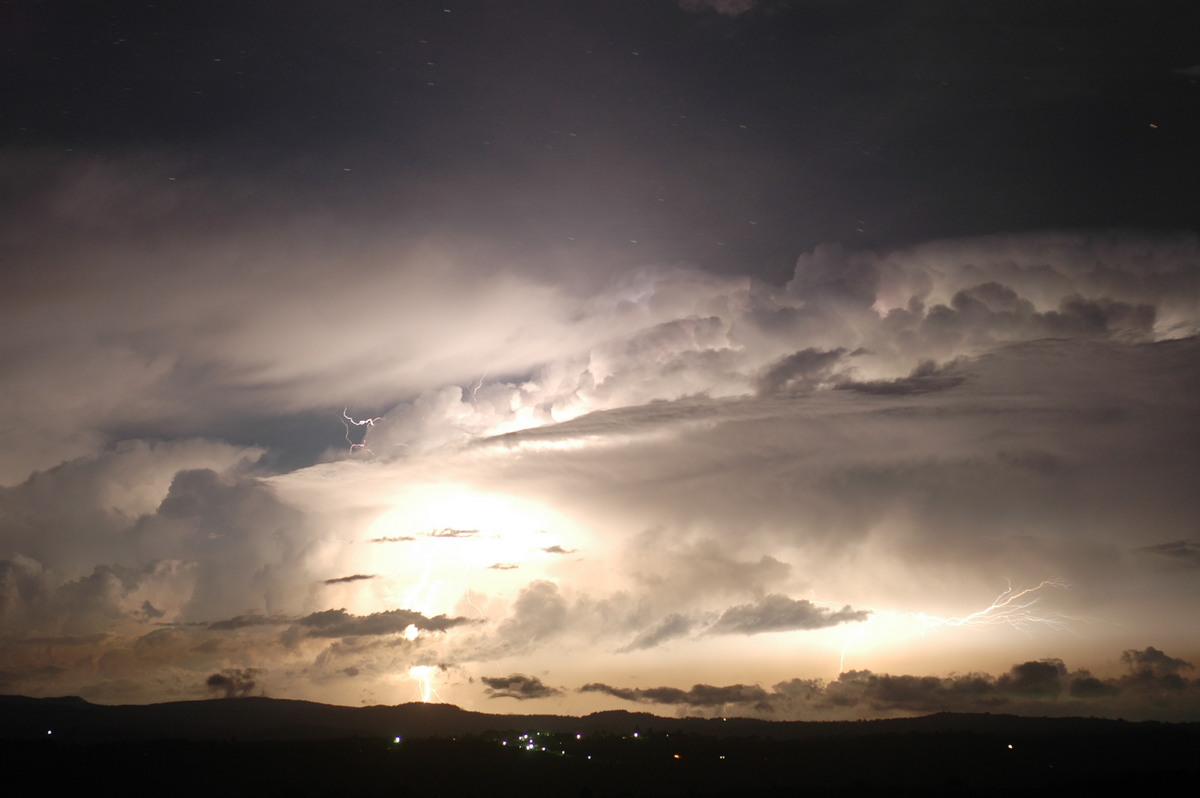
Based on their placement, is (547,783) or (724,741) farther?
(724,741)

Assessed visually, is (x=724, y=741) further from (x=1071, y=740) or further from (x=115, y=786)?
(x=115, y=786)

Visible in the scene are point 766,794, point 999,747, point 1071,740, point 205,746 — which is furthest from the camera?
point 1071,740

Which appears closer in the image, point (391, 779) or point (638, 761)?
point (391, 779)

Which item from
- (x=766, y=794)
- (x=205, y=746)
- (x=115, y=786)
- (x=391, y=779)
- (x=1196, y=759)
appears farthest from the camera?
(x=205, y=746)

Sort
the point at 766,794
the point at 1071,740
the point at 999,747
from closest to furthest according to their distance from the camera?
the point at 766,794
the point at 999,747
the point at 1071,740

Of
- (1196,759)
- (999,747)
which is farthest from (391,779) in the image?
(1196,759)

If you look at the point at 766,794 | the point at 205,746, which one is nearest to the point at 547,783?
the point at 766,794

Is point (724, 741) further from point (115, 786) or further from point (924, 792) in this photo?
point (115, 786)

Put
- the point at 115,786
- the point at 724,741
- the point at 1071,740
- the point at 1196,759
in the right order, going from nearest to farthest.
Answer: the point at 115,786
the point at 1196,759
the point at 1071,740
the point at 724,741

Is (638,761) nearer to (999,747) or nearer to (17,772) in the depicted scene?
(999,747)
